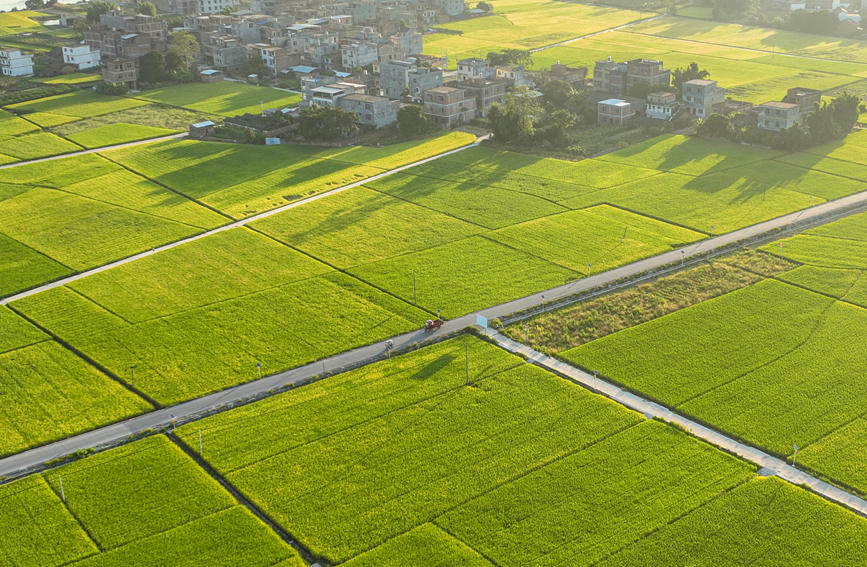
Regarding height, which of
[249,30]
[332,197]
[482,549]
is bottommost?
[482,549]

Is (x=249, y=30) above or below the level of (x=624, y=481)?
→ above

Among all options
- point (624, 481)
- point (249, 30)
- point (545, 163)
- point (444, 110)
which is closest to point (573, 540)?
point (624, 481)

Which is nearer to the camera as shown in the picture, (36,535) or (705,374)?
(36,535)

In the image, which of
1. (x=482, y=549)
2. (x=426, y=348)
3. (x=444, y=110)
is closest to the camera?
(x=482, y=549)

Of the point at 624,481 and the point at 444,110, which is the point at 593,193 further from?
the point at 624,481

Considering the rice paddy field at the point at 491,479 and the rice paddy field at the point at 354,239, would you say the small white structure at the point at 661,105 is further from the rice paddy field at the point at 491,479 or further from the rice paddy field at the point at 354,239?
the rice paddy field at the point at 491,479

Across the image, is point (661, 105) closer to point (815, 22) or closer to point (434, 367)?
point (434, 367)

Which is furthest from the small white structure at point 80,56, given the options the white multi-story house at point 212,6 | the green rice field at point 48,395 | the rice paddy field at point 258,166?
the green rice field at point 48,395
